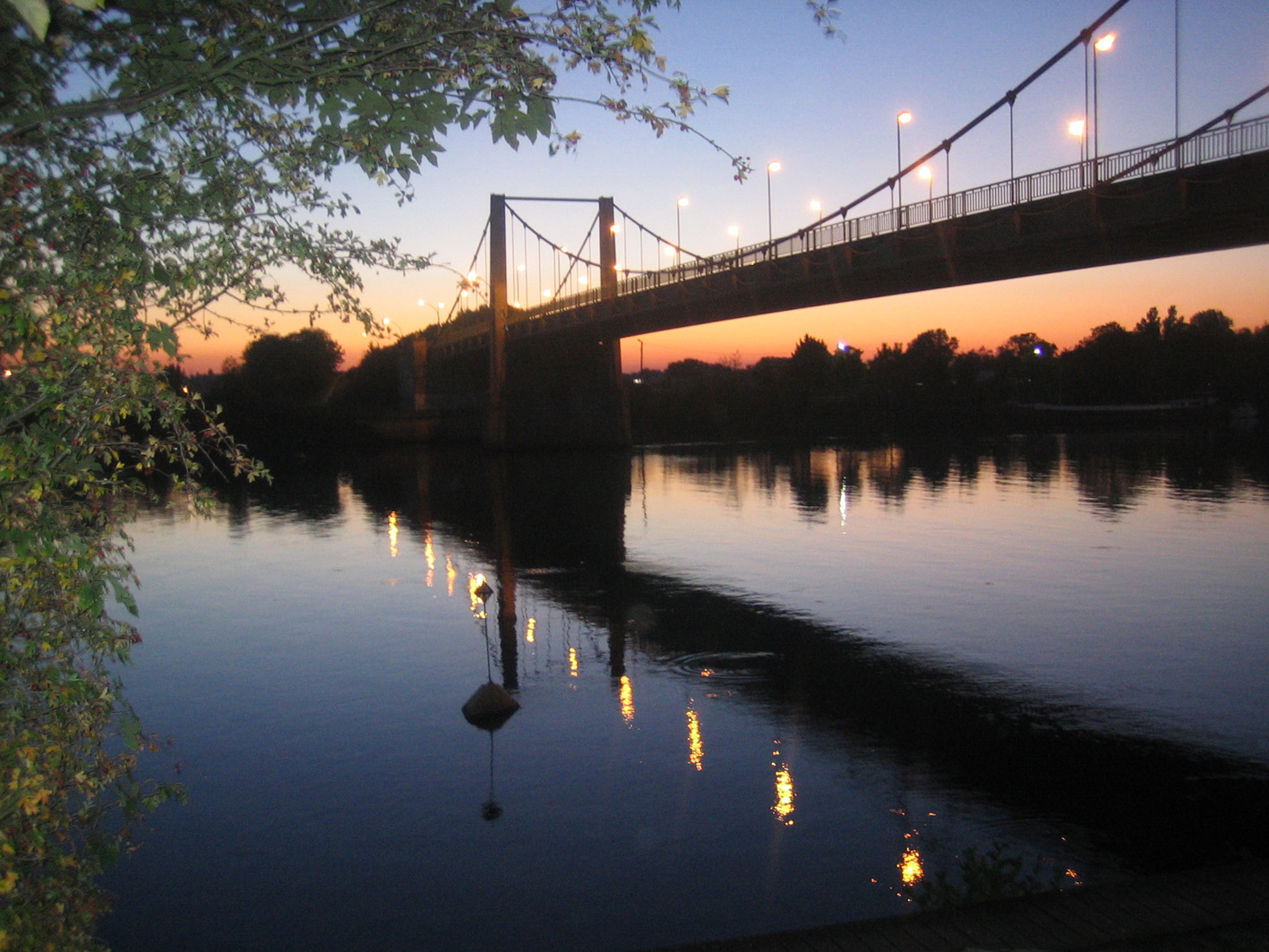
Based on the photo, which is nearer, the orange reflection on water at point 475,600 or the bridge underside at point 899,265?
the orange reflection on water at point 475,600

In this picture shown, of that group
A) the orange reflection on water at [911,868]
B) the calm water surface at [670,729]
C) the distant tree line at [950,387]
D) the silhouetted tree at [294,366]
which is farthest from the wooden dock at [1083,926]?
→ the silhouetted tree at [294,366]

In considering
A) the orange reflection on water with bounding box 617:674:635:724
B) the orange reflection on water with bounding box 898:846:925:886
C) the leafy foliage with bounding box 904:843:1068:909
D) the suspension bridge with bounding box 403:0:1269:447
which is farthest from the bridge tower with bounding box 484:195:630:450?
the leafy foliage with bounding box 904:843:1068:909

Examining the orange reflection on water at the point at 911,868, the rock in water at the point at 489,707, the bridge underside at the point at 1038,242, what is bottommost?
the orange reflection on water at the point at 911,868

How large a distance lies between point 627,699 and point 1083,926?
27.0 feet

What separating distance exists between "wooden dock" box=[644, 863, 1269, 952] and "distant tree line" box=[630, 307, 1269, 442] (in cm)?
10041

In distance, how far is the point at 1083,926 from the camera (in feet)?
16.9

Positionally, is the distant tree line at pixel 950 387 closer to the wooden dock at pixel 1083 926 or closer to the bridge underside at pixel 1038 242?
the bridge underside at pixel 1038 242

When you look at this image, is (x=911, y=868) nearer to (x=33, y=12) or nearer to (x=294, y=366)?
(x=33, y=12)

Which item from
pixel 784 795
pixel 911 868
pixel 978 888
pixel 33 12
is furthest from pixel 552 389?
pixel 33 12

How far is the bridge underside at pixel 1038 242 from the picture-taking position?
22.8 meters

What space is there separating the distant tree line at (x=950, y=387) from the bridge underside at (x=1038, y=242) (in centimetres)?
6806

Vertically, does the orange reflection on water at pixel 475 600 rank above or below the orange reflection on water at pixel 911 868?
above

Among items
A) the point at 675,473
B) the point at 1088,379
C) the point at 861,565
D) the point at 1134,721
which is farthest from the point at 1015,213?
the point at 1088,379

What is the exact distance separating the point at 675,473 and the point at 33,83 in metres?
49.2
